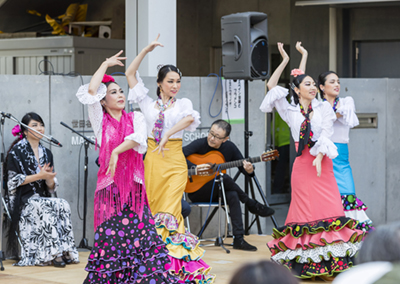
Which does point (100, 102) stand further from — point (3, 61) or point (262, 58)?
point (3, 61)

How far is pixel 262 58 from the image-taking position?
6711 mm

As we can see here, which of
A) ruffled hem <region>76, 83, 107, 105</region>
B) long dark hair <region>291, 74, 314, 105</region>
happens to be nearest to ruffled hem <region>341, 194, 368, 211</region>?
long dark hair <region>291, 74, 314, 105</region>

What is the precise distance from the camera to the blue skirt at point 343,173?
578 cm

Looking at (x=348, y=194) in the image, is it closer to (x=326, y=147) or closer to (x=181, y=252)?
(x=326, y=147)

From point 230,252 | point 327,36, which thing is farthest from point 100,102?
point 327,36

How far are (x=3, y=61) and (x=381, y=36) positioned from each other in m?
5.68

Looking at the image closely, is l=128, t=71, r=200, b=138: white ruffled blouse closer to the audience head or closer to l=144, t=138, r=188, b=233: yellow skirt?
l=144, t=138, r=188, b=233: yellow skirt

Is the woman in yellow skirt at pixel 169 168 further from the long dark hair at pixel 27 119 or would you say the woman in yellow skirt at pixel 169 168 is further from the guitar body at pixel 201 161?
the guitar body at pixel 201 161

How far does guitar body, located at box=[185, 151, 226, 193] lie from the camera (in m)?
6.32

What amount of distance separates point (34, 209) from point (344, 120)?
2.81 m

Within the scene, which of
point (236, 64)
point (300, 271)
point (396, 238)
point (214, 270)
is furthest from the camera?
point (236, 64)

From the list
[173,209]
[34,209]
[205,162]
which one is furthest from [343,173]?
[34,209]

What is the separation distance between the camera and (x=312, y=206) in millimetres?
5031

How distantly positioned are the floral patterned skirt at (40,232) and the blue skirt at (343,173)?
2433 millimetres
